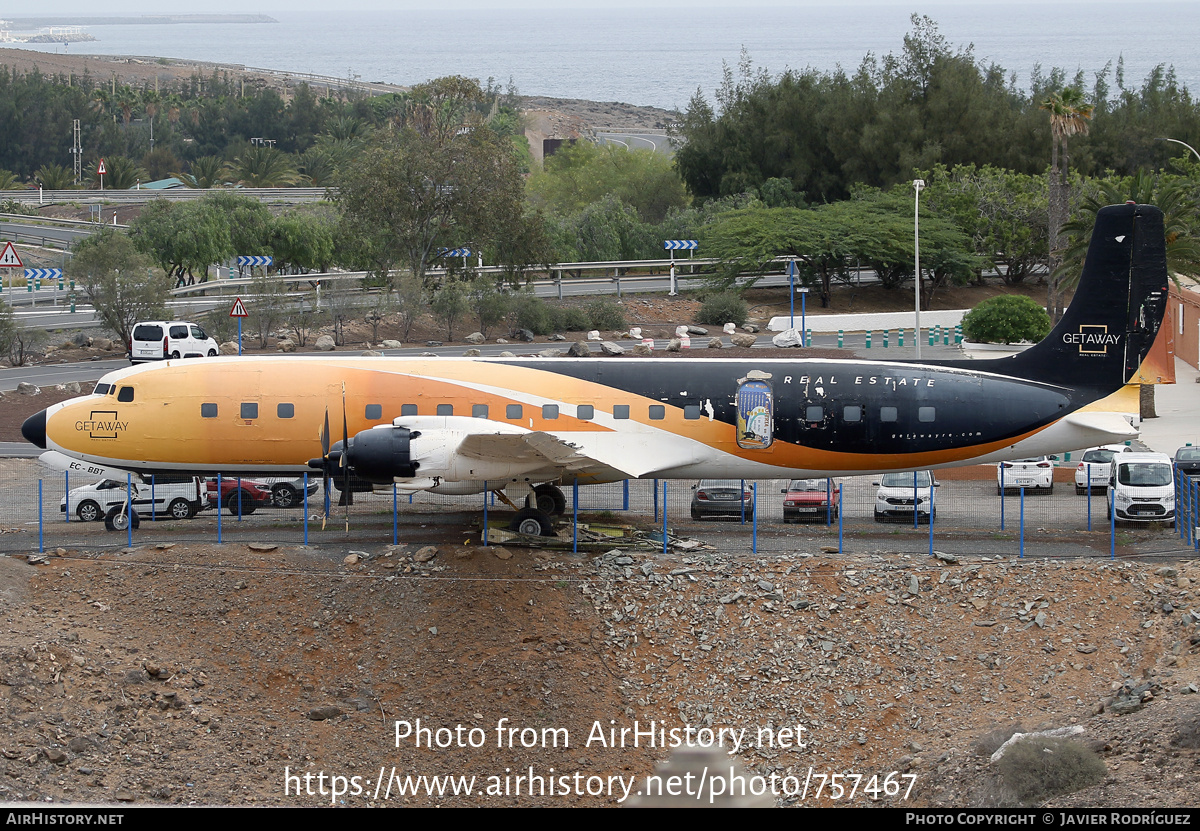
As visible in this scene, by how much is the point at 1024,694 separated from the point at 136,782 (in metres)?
17.4

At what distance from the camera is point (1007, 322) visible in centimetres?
6575

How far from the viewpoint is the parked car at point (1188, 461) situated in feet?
119

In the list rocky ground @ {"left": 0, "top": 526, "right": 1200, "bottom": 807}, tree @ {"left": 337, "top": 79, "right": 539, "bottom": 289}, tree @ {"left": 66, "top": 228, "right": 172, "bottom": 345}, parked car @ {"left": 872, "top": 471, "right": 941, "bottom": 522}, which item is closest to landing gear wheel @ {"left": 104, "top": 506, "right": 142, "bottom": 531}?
rocky ground @ {"left": 0, "top": 526, "right": 1200, "bottom": 807}

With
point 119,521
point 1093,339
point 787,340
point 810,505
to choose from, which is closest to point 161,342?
point 119,521

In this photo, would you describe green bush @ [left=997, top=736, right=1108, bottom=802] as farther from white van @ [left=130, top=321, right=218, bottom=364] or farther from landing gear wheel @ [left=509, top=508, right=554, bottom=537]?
white van @ [left=130, top=321, right=218, bottom=364]

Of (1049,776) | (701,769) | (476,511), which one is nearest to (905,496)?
(476,511)

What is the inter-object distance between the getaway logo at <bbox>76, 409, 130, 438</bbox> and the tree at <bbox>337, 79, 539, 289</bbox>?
42045mm

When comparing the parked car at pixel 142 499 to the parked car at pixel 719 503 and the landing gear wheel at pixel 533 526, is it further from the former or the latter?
the parked car at pixel 719 503

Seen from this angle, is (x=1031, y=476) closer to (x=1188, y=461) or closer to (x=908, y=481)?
(x=1188, y=461)

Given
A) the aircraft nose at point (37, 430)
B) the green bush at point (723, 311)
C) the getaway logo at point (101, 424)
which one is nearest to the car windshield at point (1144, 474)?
the getaway logo at point (101, 424)

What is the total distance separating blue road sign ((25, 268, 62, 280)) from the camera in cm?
8238

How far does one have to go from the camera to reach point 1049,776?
19328 millimetres

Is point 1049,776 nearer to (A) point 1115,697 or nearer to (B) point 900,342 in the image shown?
(A) point 1115,697

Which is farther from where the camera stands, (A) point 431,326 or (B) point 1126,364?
(A) point 431,326
